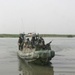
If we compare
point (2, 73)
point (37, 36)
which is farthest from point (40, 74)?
point (37, 36)

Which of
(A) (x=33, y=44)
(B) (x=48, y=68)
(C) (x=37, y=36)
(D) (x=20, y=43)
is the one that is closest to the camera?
(B) (x=48, y=68)

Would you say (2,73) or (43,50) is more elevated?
(43,50)

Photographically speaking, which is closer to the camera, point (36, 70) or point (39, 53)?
point (36, 70)

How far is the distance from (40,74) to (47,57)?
323 cm

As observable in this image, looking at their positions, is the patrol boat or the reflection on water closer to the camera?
the reflection on water

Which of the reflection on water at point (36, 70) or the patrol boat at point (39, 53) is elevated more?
the patrol boat at point (39, 53)

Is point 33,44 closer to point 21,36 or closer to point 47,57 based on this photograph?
point 47,57

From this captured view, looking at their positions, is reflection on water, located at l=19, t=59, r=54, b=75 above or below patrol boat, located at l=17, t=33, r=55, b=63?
below

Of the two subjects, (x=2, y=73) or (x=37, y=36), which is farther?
(x=37, y=36)

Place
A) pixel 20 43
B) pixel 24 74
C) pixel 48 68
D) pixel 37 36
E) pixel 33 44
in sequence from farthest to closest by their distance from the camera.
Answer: pixel 20 43 < pixel 37 36 < pixel 33 44 < pixel 48 68 < pixel 24 74

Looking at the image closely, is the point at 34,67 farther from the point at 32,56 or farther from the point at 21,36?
the point at 21,36

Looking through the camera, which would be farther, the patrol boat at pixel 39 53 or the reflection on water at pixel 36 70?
the patrol boat at pixel 39 53

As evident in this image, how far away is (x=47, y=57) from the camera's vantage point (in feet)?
62.1

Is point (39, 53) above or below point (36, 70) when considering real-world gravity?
above
